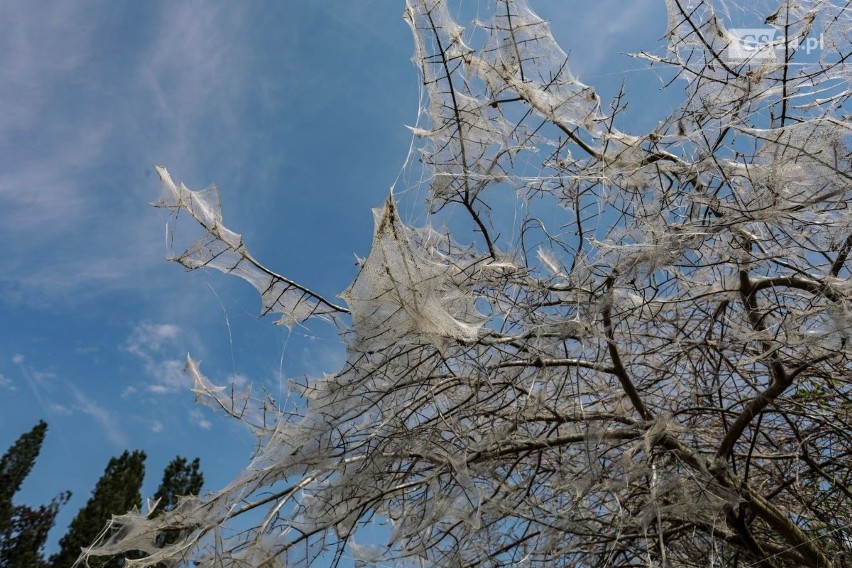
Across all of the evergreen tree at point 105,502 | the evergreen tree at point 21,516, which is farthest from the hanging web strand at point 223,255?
the evergreen tree at point 21,516

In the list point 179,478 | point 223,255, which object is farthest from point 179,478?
point 223,255

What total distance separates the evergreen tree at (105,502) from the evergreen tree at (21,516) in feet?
2.13

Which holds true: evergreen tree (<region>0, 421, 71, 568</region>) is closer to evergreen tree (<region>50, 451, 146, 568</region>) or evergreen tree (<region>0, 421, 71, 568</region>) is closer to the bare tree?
evergreen tree (<region>50, 451, 146, 568</region>)

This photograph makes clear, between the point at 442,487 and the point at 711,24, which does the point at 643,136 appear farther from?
the point at 442,487

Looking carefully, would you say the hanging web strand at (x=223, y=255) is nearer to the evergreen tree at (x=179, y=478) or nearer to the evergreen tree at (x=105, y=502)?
the evergreen tree at (x=105, y=502)

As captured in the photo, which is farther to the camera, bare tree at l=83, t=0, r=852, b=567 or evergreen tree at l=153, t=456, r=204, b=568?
evergreen tree at l=153, t=456, r=204, b=568

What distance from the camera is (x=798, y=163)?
10.2ft

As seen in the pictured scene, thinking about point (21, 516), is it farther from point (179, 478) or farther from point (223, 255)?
point (223, 255)

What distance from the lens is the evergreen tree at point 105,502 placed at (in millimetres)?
16922

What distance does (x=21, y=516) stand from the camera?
1750 centimetres

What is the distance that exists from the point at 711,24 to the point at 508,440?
2764mm

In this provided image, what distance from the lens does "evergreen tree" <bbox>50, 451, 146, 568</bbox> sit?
1692 cm

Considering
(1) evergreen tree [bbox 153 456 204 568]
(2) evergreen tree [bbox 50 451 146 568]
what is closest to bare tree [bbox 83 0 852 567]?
(2) evergreen tree [bbox 50 451 146 568]

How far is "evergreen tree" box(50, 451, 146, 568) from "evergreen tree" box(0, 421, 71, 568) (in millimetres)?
648
